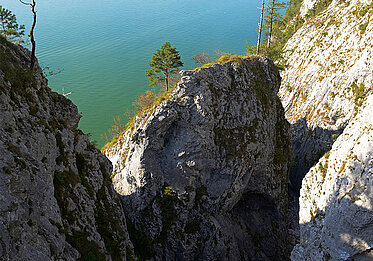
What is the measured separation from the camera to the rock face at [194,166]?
1628 centimetres

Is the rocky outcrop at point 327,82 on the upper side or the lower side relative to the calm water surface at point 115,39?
lower

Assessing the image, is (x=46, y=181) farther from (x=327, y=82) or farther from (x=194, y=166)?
(x=327, y=82)

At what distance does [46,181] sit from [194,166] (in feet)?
32.5

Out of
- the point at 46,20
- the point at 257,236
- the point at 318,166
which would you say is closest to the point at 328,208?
the point at 318,166

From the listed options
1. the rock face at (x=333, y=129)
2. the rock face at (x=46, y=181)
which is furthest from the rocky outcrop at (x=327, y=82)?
the rock face at (x=46, y=181)

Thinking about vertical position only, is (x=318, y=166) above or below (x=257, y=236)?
above

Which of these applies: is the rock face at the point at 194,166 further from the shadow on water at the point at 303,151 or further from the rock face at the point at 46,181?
the shadow on water at the point at 303,151

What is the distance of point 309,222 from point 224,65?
40.8ft

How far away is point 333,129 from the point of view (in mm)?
23344

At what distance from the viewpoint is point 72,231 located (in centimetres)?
847

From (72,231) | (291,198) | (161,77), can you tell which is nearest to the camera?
(72,231)

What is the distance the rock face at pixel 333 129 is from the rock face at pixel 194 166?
4.83 m

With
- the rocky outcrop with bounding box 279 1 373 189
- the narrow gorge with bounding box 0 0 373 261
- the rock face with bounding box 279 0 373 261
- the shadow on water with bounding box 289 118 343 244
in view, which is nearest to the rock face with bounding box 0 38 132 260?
the narrow gorge with bounding box 0 0 373 261

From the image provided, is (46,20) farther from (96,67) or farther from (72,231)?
(72,231)
